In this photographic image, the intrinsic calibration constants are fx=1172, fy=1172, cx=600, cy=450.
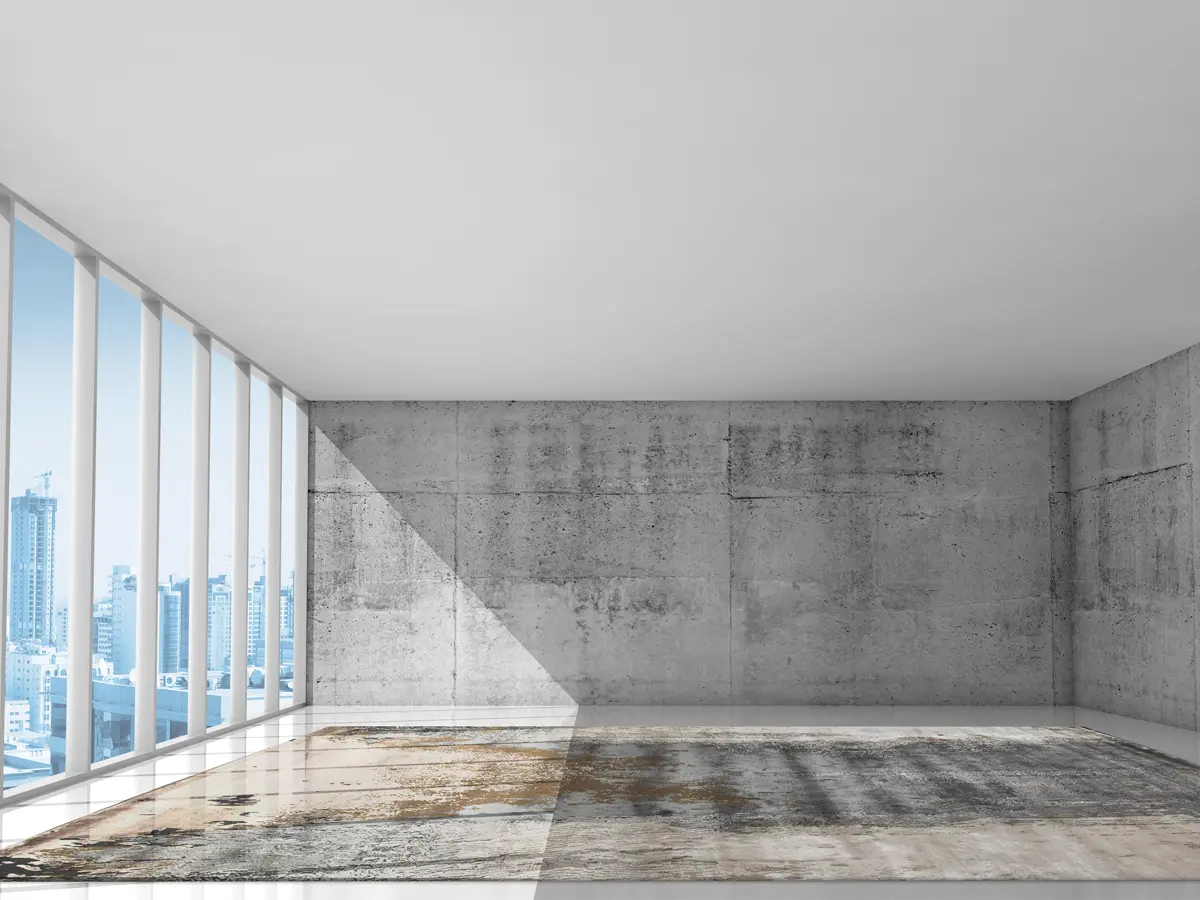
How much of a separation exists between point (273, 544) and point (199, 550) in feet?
7.40

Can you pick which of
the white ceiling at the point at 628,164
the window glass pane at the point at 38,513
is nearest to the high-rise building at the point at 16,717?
the window glass pane at the point at 38,513

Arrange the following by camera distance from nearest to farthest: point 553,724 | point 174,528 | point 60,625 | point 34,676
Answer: point 34,676
point 60,625
point 174,528
point 553,724

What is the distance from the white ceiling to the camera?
4402mm

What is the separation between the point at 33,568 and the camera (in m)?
6.78

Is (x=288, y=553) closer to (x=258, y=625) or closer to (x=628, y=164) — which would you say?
(x=258, y=625)

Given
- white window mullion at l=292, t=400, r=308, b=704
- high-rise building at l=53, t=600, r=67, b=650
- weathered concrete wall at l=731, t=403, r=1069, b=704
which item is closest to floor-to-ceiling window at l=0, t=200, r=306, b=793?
high-rise building at l=53, t=600, r=67, b=650

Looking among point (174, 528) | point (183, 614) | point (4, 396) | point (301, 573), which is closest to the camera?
point (4, 396)

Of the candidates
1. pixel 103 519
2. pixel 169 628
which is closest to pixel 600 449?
pixel 169 628

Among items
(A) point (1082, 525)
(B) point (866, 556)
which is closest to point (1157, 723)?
(A) point (1082, 525)

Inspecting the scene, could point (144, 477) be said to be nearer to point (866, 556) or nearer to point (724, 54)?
point (724, 54)

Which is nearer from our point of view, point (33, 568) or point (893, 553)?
point (33, 568)

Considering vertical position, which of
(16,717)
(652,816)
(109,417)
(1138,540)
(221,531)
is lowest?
(652,816)

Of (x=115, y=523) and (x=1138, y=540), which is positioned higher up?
(x=115, y=523)

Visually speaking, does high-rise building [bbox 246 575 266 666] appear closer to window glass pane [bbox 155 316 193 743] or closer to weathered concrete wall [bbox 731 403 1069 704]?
window glass pane [bbox 155 316 193 743]
